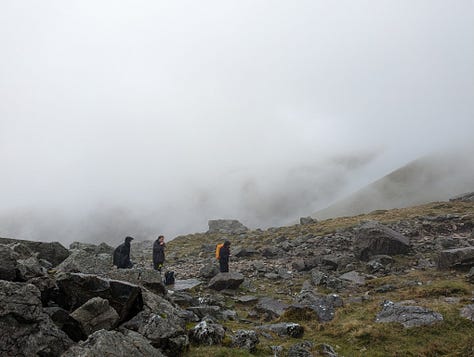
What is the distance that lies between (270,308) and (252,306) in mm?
2565

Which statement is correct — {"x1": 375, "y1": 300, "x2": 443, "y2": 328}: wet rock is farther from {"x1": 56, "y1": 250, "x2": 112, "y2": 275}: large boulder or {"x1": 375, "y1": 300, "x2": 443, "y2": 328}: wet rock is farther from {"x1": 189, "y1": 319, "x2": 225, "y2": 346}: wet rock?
{"x1": 56, "y1": 250, "x2": 112, "y2": 275}: large boulder

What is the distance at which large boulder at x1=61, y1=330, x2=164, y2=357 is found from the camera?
9.91 metres

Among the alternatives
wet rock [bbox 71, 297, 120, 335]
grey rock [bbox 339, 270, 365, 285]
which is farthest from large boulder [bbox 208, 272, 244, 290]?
wet rock [bbox 71, 297, 120, 335]

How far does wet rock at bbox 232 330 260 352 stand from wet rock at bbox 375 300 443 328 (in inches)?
278

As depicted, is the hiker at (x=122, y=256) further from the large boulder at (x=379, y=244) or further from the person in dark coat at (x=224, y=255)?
the large boulder at (x=379, y=244)

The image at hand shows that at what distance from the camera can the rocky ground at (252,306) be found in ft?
37.7

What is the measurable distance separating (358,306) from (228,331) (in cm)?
881

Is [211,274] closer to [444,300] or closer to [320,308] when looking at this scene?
[320,308]

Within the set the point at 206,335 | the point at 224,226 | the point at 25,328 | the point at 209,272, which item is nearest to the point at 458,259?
the point at 209,272

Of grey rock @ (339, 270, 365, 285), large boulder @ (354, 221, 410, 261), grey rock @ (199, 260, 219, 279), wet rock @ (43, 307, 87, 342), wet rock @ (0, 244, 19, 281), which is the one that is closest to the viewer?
wet rock @ (43, 307, 87, 342)

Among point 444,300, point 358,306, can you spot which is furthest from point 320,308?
point 444,300

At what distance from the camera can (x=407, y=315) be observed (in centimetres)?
1778

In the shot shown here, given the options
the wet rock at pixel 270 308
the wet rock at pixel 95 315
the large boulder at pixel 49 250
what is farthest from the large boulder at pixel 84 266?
the wet rock at pixel 270 308

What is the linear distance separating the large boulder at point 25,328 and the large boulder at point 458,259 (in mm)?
27704
